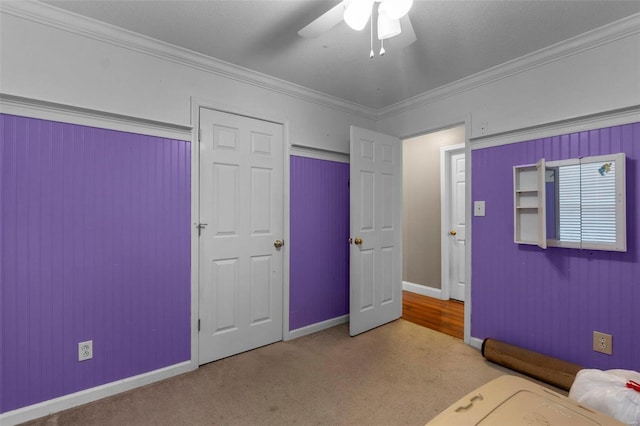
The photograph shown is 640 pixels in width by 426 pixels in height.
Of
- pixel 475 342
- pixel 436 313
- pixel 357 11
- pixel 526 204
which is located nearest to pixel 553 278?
pixel 526 204

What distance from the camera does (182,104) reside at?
2340 mm

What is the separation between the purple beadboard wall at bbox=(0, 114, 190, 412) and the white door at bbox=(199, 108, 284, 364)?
17 cm

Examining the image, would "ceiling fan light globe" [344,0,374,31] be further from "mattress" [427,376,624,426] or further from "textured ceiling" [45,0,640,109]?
"mattress" [427,376,624,426]

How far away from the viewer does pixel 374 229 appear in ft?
10.5

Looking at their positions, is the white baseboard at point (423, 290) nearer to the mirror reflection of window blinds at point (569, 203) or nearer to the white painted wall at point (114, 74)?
the mirror reflection of window blinds at point (569, 203)

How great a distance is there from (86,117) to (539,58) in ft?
10.7

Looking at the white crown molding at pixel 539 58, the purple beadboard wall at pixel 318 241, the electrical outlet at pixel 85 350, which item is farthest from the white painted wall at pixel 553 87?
the electrical outlet at pixel 85 350

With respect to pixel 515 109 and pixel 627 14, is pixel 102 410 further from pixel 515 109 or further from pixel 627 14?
pixel 627 14

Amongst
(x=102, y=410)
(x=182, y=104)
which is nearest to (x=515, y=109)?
(x=182, y=104)

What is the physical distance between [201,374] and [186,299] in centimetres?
57

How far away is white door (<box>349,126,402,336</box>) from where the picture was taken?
303 cm

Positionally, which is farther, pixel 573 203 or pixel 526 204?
pixel 526 204

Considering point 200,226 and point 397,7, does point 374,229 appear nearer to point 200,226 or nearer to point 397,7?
point 200,226

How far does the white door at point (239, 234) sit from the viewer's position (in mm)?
2473
